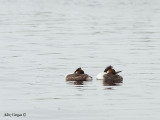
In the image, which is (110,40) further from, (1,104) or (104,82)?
(1,104)

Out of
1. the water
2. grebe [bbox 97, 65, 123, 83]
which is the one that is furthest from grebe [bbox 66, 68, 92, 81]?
grebe [bbox 97, 65, 123, 83]

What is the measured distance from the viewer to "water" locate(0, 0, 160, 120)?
20203mm

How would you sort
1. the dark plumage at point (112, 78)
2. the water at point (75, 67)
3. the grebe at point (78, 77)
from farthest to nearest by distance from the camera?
the grebe at point (78, 77) → the dark plumage at point (112, 78) → the water at point (75, 67)

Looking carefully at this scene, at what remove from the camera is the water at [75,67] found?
20.2 m

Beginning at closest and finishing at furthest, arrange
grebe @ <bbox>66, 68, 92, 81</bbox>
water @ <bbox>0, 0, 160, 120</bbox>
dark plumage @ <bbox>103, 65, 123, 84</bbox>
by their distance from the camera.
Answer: water @ <bbox>0, 0, 160, 120</bbox>, dark plumage @ <bbox>103, 65, 123, 84</bbox>, grebe @ <bbox>66, 68, 92, 81</bbox>

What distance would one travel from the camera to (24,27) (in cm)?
5741

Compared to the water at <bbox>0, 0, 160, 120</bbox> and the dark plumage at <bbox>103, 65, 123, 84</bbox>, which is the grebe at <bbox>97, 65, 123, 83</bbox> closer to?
the dark plumage at <bbox>103, 65, 123, 84</bbox>

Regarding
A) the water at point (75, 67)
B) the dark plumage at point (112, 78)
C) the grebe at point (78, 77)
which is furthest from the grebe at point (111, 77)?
the grebe at point (78, 77)

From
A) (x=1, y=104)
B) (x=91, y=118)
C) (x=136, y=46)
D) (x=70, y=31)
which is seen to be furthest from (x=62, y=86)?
(x=70, y=31)

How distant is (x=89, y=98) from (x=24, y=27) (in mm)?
35650

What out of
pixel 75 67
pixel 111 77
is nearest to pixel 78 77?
pixel 111 77

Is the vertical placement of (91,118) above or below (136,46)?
below

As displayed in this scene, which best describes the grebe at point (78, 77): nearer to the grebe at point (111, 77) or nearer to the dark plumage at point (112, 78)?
the grebe at point (111, 77)

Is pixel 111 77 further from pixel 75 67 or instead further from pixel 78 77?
pixel 75 67
